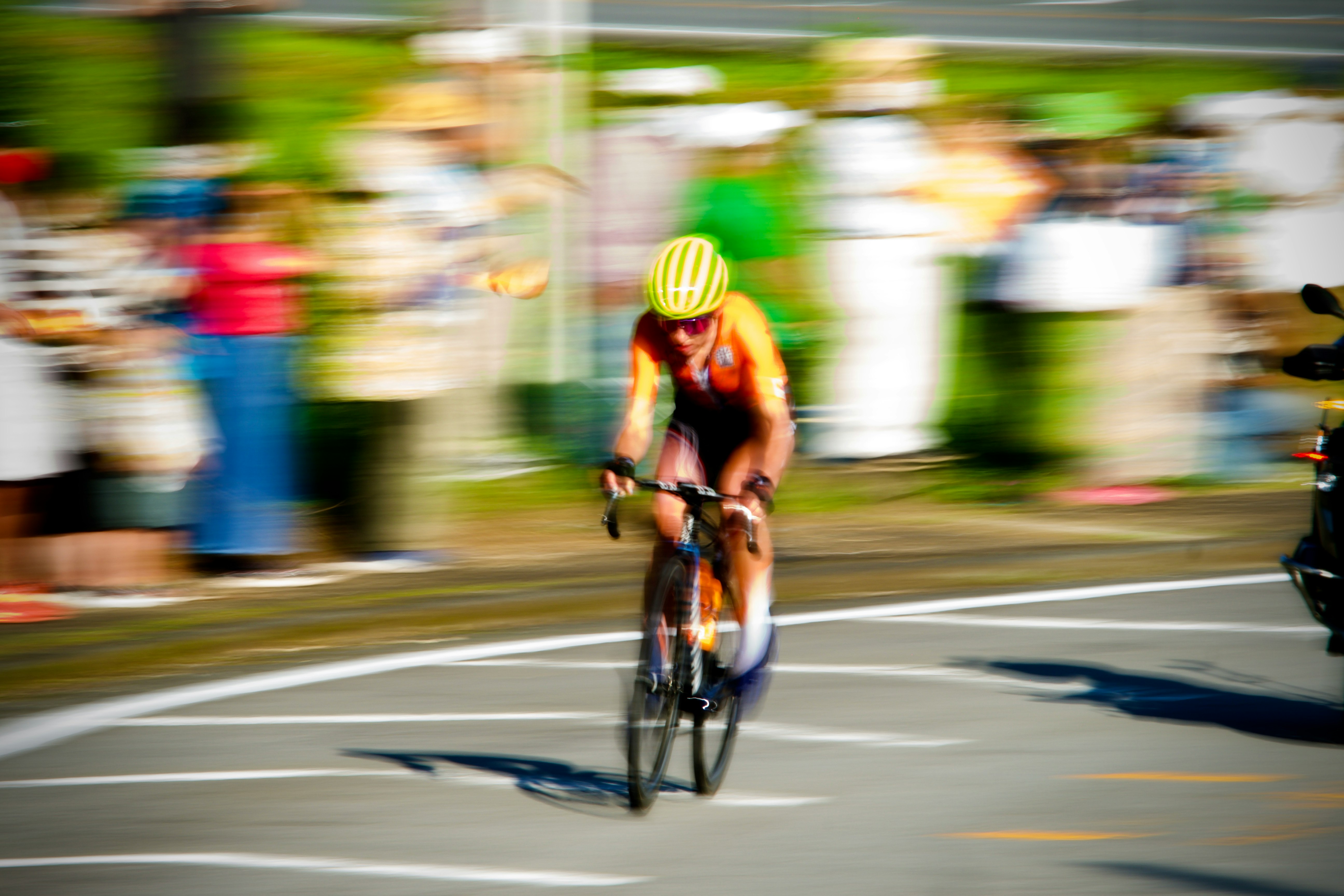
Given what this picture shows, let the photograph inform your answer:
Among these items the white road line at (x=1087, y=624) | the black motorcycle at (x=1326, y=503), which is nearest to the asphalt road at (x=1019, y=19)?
the white road line at (x=1087, y=624)

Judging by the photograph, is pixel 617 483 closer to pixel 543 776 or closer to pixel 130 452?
pixel 543 776

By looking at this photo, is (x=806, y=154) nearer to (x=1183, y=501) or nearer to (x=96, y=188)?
(x=1183, y=501)

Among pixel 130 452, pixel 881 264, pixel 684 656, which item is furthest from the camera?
pixel 881 264

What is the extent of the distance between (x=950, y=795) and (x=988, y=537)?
5.02 metres

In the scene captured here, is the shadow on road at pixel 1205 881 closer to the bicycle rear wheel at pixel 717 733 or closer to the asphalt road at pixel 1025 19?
the bicycle rear wheel at pixel 717 733

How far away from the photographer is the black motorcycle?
6.14 meters

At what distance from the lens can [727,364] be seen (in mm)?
5980

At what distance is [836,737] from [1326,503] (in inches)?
74.5

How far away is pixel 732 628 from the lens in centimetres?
622

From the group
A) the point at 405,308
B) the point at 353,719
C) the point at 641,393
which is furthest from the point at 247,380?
the point at 641,393

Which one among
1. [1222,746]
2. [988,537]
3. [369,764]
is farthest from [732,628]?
[988,537]

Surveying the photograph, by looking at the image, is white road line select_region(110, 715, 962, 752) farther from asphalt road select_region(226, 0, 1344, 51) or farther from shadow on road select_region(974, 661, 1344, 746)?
asphalt road select_region(226, 0, 1344, 51)

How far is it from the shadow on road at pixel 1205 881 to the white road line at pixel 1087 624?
11.3ft

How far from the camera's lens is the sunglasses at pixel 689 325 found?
584 cm
